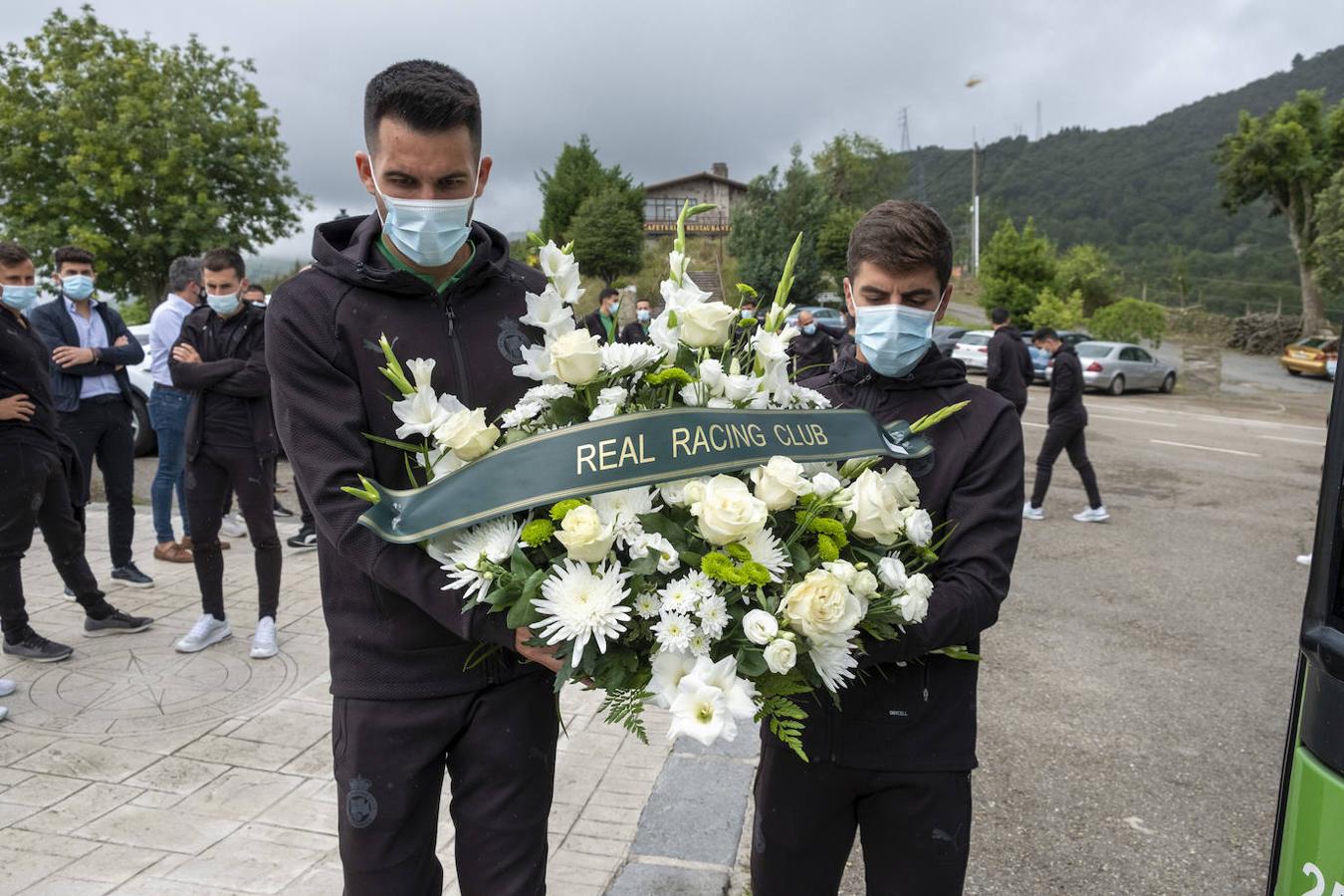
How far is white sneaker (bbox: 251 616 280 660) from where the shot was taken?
4984 millimetres

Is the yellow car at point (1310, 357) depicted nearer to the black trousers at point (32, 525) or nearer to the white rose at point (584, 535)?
the black trousers at point (32, 525)

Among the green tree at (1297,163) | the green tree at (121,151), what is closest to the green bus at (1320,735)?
the green tree at (121,151)

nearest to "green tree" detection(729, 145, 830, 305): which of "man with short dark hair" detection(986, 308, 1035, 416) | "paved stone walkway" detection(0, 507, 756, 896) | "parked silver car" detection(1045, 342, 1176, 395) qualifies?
"parked silver car" detection(1045, 342, 1176, 395)

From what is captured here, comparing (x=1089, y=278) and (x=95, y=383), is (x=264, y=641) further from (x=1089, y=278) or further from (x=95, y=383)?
(x=1089, y=278)

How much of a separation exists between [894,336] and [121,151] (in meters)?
27.8

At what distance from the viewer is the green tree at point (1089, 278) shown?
4419 centimetres

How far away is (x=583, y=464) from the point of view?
1719 millimetres

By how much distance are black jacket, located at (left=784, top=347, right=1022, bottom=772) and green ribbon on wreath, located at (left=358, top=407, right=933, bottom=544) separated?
0.35 meters

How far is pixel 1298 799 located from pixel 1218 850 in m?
2.07

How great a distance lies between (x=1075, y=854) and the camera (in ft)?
11.6

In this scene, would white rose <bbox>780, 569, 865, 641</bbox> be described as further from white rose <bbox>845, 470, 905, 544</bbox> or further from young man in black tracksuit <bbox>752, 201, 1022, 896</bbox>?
young man in black tracksuit <bbox>752, 201, 1022, 896</bbox>

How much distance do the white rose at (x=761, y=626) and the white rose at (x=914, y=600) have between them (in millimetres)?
275

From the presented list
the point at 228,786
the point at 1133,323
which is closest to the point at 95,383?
the point at 228,786

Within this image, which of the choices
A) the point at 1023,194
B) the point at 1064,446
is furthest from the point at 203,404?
the point at 1023,194
